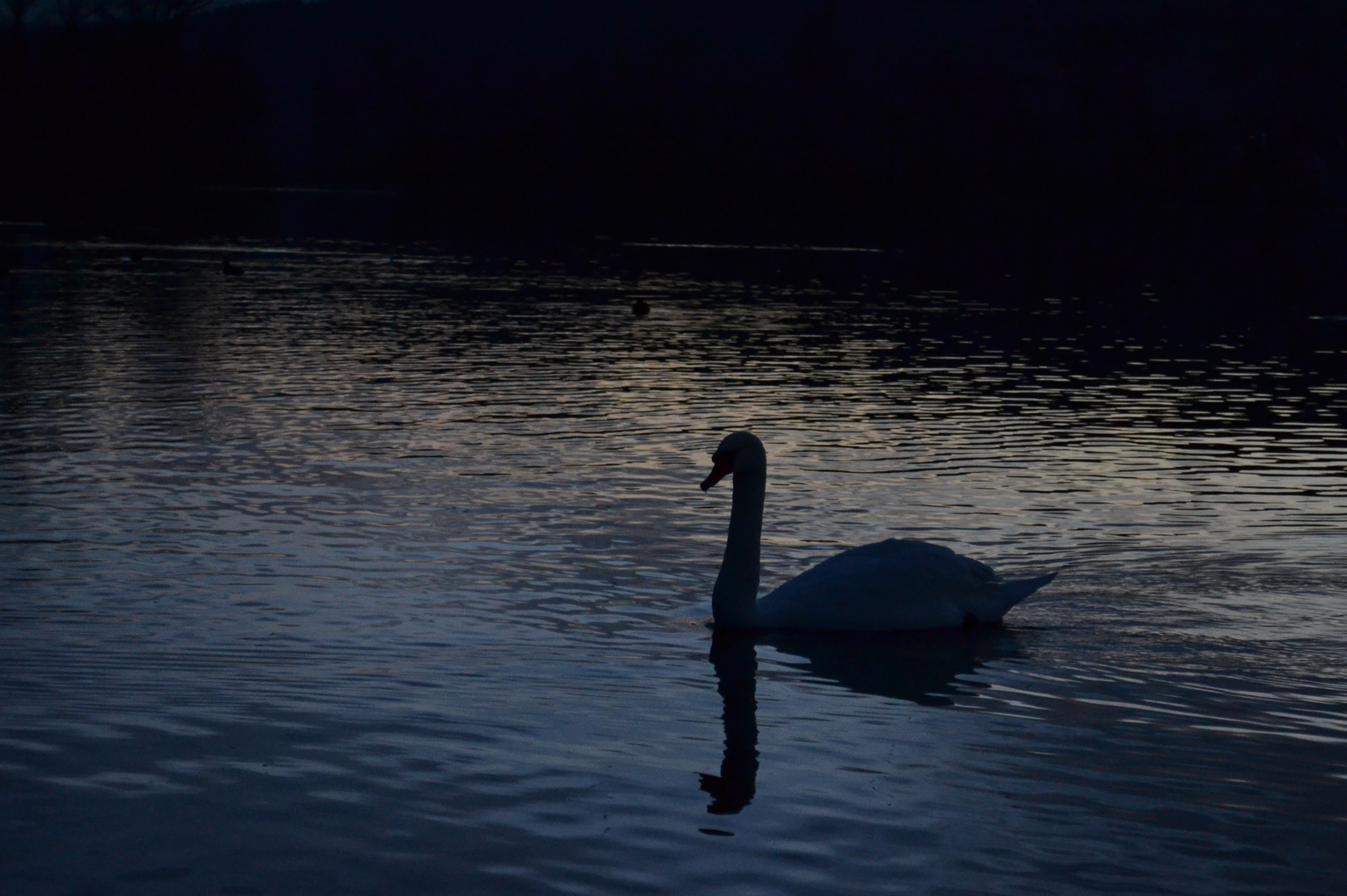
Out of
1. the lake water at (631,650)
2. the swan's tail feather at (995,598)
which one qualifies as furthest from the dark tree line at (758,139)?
the swan's tail feather at (995,598)

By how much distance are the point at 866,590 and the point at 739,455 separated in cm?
142

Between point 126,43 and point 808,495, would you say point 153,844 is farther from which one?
point 126,43

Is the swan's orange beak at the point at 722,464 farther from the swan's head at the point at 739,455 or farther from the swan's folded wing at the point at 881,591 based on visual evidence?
the swan's folded wing at the point at 881,591

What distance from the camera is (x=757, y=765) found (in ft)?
30.0

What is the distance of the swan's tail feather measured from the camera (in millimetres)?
12422

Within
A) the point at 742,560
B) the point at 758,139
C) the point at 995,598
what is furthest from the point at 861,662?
the point at 758,139

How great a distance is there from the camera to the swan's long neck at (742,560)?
39.7 ft

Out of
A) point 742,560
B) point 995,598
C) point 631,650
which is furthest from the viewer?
point 995,598

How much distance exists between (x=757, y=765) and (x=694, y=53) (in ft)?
450

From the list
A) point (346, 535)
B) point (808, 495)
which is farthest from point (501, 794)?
point (808, 495)

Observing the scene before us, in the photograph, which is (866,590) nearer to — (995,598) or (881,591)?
(881,591)

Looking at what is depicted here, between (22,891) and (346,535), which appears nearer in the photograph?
(22,891)

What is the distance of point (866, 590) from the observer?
12094 millimetres

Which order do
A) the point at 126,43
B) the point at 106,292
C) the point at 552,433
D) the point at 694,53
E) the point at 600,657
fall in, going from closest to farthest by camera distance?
the point at 600,657
the point at 552,433
the point at 106,292
the point at 126,43
the point at 694,53
